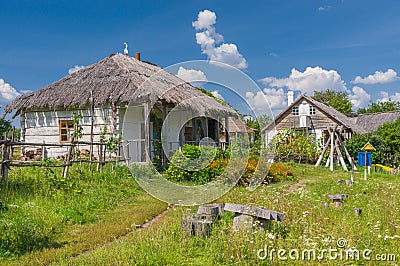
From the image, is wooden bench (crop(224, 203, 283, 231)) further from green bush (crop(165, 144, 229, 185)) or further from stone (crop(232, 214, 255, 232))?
green bush (crop(165, 144, 229, 185))

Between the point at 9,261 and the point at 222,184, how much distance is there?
Result: 4.91 m

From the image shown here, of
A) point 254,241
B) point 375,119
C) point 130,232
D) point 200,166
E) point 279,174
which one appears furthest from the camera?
point 375,119

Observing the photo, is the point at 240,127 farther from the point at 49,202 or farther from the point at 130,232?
the point at 49,202

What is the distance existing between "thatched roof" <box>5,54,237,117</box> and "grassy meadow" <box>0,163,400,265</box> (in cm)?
427

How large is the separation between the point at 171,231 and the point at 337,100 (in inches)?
1940

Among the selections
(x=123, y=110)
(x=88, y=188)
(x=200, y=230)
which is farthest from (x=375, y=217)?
(x=123, y=110)

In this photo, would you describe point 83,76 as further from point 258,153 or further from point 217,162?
point 258,153

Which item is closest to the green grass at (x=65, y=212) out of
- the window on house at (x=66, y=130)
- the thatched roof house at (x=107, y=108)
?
the thatched roof house at (x=107, y=108)

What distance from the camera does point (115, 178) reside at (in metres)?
9.69

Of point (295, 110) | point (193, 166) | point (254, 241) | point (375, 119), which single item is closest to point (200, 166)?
point (193, 166)

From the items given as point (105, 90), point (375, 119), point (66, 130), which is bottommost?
point (66, 130)

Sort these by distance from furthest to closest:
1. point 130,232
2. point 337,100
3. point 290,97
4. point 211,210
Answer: point 337,100 → point 290,97 → point 130,232 → point 211,210

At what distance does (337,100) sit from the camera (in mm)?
50156

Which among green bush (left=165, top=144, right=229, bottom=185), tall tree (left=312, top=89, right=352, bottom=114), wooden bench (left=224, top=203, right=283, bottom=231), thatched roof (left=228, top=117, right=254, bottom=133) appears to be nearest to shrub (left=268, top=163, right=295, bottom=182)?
green bush (left=165, top=144, right=229, bottom=185)
